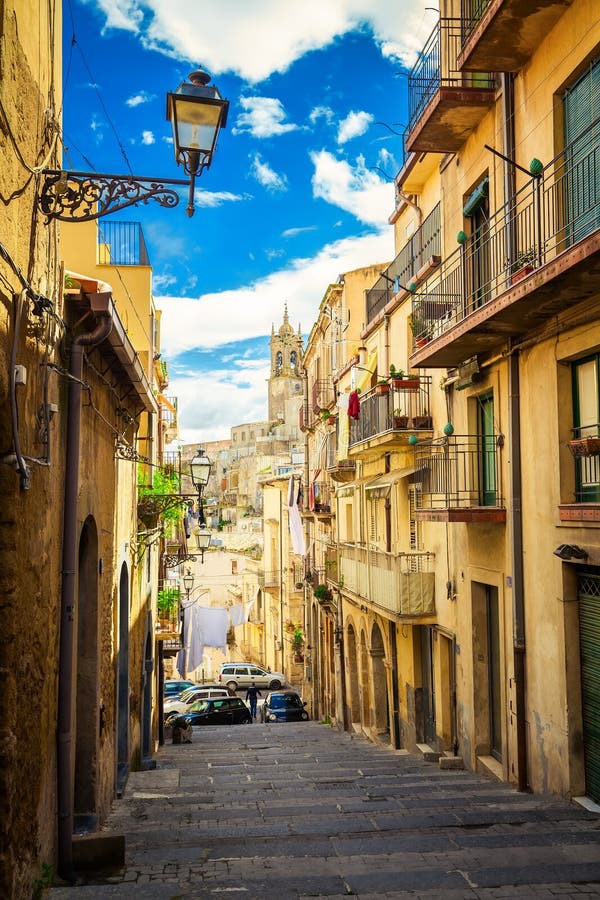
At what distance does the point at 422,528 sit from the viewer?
1694cm

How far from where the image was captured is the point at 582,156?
9.27m

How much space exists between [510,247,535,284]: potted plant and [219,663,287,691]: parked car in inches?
1229

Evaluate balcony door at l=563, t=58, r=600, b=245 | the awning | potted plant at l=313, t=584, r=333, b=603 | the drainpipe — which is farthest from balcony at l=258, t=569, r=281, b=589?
the drainpipe

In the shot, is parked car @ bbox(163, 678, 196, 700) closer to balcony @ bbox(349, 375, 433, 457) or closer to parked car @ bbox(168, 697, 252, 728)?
parked car @ bbox(168, 697, 252, 728)

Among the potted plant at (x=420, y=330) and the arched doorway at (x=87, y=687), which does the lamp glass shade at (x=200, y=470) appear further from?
the arched doorway at (x=87, y=687)

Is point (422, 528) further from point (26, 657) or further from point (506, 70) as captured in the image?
point (26, 657)

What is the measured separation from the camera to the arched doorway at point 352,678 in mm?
24156

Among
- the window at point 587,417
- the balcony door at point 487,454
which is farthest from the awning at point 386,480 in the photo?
the window at point 587,417

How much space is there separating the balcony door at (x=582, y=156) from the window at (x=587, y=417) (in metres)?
1.51

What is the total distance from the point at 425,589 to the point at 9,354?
38.3ft

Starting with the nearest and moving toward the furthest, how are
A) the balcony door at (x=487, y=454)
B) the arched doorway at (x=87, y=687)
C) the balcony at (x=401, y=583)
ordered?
the arched doorway at (x=87, y=687), the balcony door at (x=487, y=454), the balcony at (x=401, y=583)

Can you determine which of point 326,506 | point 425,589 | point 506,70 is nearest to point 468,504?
point 425,589

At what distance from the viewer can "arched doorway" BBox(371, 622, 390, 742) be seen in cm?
2138

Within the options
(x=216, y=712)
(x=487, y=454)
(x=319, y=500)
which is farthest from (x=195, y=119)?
(x=216, y=712)
